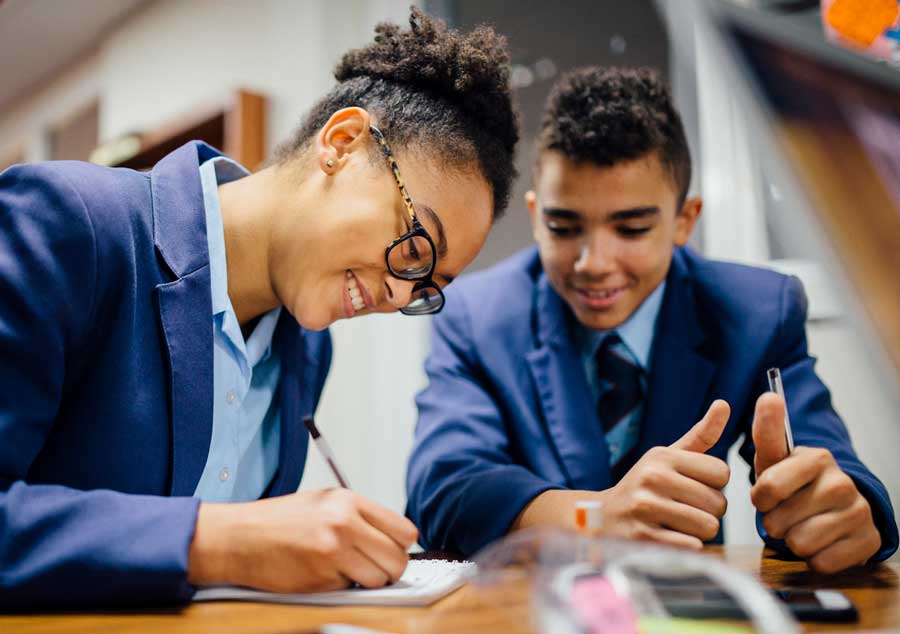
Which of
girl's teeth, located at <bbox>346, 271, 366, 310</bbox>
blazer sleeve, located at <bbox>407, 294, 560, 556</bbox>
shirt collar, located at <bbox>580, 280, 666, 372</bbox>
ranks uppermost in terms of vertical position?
girl's teeth, located at <bbox>346, 271, 366, 310</bbox>

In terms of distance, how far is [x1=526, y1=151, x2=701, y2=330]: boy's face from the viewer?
3.99 ft

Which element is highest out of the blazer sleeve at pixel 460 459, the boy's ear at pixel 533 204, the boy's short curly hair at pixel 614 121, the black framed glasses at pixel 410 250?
the boy's short curly hair at pixel 614 121

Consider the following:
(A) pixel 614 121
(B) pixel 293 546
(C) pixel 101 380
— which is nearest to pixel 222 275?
(C) pixel 101 380

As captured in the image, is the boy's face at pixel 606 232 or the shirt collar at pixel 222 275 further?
the boy's face at pixel 606 232

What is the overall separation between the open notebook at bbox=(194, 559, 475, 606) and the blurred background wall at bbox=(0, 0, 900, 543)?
366 millimetres

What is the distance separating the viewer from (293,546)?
638 mm

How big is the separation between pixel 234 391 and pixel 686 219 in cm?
85

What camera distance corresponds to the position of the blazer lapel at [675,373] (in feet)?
3.71

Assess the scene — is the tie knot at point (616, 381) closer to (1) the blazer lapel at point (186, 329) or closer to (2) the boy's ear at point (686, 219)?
(2) the boy's ear at point (686, 219)

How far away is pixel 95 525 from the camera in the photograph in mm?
635

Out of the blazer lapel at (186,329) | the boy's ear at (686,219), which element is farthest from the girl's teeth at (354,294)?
the boy's ear at (686,219)

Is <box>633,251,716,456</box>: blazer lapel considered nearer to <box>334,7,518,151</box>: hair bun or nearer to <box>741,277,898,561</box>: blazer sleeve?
<box>741,277,898,561</box>: blazer sleeve

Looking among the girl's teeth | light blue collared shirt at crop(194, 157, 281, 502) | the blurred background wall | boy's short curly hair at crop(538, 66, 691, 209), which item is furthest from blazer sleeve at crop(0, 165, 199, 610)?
boy's short curly hair at crop(538, 66, 691, 209)

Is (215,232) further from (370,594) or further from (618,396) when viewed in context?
(618,396)
